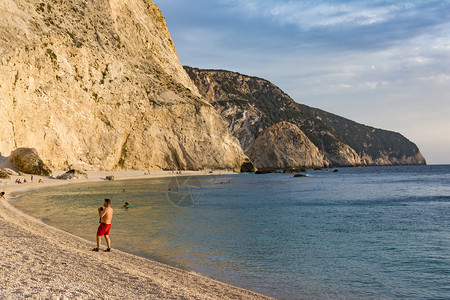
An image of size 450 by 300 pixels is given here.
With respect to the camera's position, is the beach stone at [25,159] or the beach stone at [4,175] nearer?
the beach stone at [4,175]

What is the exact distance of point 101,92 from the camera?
74375 millimetres

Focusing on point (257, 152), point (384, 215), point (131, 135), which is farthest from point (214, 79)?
point (384, 215)

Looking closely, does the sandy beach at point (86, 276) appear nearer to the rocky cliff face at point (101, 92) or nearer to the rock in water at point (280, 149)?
the rocky cliff face at point (101, 92)

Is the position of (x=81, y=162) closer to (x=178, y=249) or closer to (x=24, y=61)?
(x=24, y=61)

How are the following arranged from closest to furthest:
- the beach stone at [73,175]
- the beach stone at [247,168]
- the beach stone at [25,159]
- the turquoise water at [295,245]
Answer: the turquoise water at [295,245], the beach stone at [25,159], the beach stone at [73,175], the beach stone at [247,168]

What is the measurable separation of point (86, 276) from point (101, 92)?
7141cm

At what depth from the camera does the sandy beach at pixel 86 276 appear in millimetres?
6949

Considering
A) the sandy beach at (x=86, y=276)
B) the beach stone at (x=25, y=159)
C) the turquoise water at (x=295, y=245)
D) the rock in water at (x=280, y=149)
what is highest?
the rock in water at (x=280, y=149)

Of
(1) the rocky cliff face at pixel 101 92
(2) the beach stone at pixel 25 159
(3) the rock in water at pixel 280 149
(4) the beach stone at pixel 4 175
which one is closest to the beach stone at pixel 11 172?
(2) the beach stone at pixel 25 159

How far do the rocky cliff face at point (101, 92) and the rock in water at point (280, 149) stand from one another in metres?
43.1

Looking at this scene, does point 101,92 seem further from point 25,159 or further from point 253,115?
point 253,115

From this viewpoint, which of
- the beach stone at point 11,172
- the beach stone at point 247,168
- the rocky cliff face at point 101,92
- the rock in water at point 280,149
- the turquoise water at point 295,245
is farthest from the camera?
the rock in water at point 280,149

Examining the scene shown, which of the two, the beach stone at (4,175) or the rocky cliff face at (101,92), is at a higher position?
the rocky cliff face at (101,92)

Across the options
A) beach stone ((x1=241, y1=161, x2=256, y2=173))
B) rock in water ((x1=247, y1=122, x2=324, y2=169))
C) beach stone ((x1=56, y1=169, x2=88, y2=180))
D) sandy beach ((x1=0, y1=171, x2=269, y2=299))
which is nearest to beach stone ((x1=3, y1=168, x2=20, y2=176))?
beach stone ((x1=56, y1=169, x2=88, y2=180))
